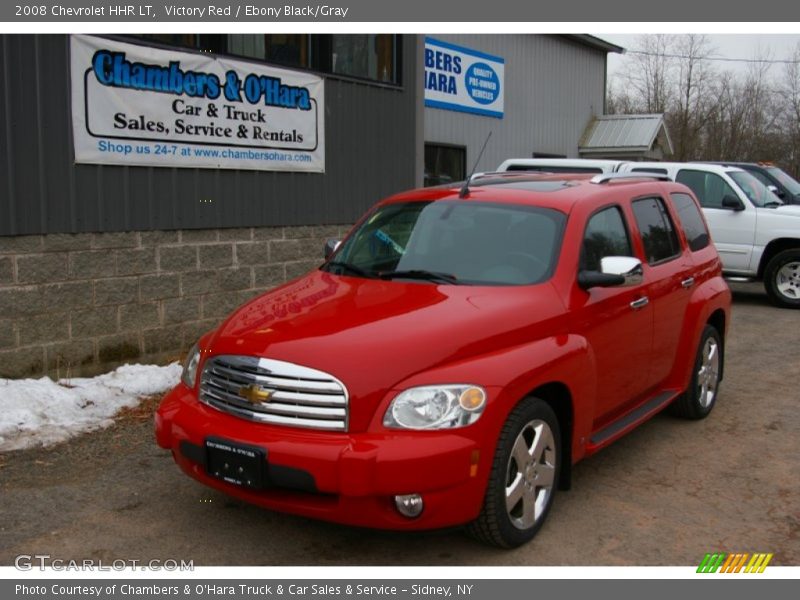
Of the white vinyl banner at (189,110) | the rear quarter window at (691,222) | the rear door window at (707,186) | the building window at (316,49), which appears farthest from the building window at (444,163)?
the rear quarter window at (691,222)

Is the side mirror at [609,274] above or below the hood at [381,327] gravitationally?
above

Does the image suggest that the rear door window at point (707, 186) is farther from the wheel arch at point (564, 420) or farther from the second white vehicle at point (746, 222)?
the wheel arch at point (564, 420)

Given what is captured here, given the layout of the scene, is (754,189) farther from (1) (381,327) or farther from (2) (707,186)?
(1) (381,327)

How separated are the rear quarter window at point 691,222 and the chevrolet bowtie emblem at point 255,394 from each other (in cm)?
376

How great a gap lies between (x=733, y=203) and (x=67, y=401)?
32.0ft

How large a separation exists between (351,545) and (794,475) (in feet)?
9.45

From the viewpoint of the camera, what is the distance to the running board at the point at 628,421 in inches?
185

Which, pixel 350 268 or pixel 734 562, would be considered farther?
pixel 350 268

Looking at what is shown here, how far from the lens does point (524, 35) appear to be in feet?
59.0

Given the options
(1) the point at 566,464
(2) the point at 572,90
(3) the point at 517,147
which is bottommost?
(1) the point at 566,464

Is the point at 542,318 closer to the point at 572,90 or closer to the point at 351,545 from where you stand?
the point at 351,545

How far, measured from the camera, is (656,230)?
584 cm

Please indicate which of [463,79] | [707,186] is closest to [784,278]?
[707,186]

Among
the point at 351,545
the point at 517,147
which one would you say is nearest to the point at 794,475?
the point at 351,545
